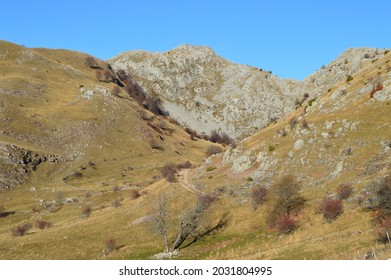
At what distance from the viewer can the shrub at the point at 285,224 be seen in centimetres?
4369

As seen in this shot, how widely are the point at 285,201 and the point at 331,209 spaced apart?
769cm

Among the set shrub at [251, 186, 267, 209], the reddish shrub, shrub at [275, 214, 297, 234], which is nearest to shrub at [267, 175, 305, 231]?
shrub at [275, 214, 297, 234]

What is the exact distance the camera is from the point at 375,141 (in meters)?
56.8

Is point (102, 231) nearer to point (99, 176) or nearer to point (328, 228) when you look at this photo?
point (328, 228)

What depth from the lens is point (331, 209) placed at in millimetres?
41875

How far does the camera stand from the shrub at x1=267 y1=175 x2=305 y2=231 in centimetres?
4728

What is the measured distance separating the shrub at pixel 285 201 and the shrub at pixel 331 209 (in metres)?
5.05

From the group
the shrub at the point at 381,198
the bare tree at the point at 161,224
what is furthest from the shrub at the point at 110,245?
the shrub at the point at 381,198

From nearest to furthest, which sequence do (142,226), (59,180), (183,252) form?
1. (183,252)
2. (142,226)
3. (59,180)

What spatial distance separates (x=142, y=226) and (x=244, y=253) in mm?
23870

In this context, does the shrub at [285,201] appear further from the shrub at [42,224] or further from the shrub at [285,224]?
the shrub at [42,224]

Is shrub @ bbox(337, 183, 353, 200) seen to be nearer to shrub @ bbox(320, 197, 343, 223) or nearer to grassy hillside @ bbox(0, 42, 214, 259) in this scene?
shrub @ bbox(320, 197, 343, 223)

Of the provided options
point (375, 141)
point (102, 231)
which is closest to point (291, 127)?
point (375, 141)

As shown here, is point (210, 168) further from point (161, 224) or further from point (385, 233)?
point (385, 233)
